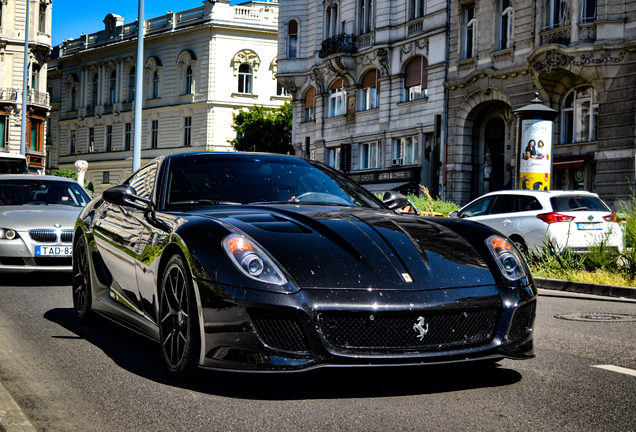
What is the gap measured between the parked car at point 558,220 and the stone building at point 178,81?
48646mm

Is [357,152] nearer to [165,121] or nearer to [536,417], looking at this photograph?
[165,121]

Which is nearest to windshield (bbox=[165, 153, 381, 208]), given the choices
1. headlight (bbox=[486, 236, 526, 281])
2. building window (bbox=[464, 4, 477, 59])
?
headlight (bbox=[486, 236, 526, 281])

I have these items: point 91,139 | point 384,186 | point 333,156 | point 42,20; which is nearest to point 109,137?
point 91,139

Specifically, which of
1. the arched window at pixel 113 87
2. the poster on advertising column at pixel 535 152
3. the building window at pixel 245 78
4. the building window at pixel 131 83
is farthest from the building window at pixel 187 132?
the poster on advertising column at pixel 535 152

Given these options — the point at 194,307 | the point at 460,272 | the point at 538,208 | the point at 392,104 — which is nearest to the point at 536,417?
the point at 460,272

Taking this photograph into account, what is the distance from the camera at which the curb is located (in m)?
11.2

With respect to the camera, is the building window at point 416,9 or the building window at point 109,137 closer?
the building window at point 416,9

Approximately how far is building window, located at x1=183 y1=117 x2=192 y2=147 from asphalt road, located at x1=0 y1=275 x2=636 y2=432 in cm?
5940

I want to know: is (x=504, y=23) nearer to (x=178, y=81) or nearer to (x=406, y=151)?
(x=406, y=151)

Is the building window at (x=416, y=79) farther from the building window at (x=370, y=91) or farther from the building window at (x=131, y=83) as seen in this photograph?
the building window at (x=131, y=83)

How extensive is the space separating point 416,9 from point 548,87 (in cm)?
1008

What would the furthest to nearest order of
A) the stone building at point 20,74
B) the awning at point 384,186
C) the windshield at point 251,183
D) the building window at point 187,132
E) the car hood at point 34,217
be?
the building window at point 187,132
the stone building at point 20,74
the awning at point 384,186
the car hood at point 34,217
the windshield at point 251,183

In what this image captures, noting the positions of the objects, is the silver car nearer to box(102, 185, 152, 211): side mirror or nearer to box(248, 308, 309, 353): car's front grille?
box(102, 185, 152, 211): side mirror

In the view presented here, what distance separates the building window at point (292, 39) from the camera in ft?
150
